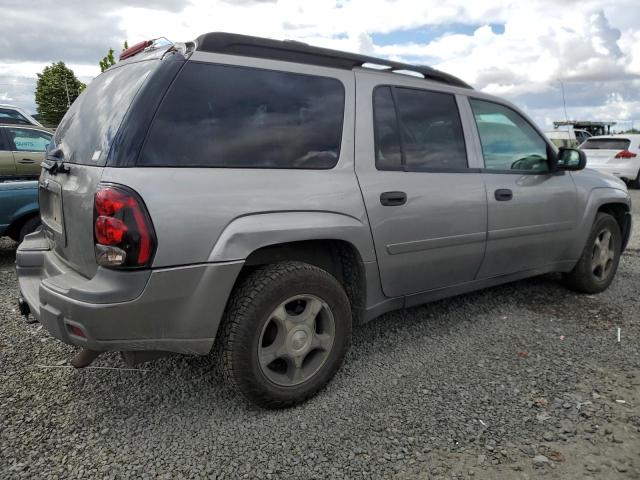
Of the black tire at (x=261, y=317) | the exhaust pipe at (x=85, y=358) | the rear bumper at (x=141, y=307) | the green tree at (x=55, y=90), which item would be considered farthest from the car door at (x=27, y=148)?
the green tree at (x=55, y=90)

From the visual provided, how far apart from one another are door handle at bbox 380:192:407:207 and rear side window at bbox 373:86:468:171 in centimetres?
17

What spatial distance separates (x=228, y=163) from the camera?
8.07 feet

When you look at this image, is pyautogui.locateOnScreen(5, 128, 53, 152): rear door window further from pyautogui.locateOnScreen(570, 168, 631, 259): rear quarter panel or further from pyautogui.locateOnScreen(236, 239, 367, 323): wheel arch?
pyautogui.locateOnScreen(570, 168, 631, 259): rear quarter panel

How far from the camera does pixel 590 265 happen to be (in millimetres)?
4590

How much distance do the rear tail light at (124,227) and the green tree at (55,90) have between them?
61.4 metres

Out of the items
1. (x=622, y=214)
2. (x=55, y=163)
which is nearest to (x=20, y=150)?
(x=55, y=163)

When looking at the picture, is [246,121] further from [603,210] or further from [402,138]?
[603,210]

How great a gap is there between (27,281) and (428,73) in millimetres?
2813

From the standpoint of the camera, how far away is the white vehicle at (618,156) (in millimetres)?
14258

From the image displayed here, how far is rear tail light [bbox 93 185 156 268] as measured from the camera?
85.7 inches

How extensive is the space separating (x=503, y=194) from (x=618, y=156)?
1298cm

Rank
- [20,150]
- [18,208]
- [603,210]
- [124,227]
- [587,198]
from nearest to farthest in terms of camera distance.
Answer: [124,227] < [587,198] < [603,210] < [18,208] < [20,150]

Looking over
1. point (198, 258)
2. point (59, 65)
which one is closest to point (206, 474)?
point (198, 258)

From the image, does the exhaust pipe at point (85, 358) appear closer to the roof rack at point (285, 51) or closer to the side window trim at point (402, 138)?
the roof rack at point (285, 51)
